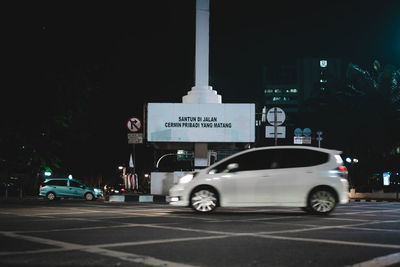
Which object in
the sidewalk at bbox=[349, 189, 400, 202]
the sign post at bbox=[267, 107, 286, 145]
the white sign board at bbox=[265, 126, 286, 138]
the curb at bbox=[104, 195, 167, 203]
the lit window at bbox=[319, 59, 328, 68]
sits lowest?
the sidewalk at bbox=[349, 189, 400, 202]

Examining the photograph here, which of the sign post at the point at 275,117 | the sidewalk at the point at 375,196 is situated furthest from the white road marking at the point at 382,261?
the sidewalk at the point at 375,196

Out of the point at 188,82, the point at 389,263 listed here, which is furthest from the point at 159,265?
the point at 188,82

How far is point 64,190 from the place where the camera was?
32.2 m

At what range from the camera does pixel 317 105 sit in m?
53.2

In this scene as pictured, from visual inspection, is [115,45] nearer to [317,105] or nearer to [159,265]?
[159,265]

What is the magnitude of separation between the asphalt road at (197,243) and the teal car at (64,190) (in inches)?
893

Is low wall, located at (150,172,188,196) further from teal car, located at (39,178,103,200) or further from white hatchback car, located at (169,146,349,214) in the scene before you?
white hatchback car, located at (169,146,349,214)

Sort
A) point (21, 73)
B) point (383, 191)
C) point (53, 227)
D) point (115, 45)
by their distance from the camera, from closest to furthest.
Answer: point (53, 227) → point (21, 73) → point (115, 45) → point (383, 191)

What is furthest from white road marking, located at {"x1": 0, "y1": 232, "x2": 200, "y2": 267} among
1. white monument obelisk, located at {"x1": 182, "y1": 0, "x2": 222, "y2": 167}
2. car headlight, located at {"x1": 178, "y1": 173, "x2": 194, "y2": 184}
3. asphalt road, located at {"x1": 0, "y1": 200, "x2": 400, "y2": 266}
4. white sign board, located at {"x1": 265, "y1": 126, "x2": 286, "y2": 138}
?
white monument obelisk, located at {"x1": 182, "y1": 0, "x2": 222, "y2": 167}

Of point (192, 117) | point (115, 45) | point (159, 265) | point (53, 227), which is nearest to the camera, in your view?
point (159, 265)

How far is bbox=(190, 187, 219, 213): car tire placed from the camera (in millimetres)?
12465

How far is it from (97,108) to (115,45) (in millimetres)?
34882

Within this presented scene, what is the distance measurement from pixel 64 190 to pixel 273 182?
22.7 meters

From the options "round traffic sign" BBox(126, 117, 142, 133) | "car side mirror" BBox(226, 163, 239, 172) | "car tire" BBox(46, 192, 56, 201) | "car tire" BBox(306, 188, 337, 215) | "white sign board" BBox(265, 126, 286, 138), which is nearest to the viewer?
"car tire" BBox(306, 188, 337, 215)
